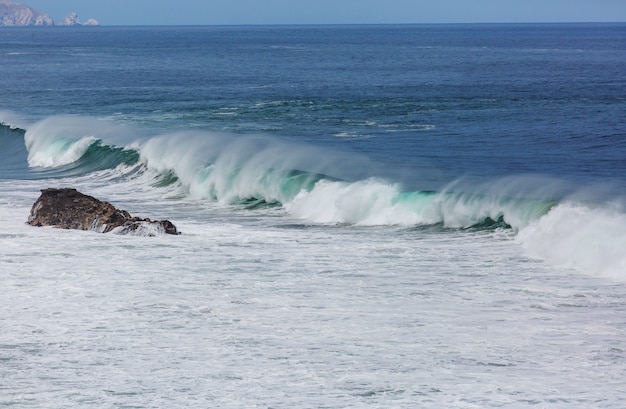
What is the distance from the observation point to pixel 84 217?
18.7 m

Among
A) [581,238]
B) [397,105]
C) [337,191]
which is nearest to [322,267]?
[581,238]

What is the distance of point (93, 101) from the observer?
161 ft

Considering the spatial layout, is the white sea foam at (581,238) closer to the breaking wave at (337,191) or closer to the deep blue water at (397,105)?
the breaking wave at (337,191)

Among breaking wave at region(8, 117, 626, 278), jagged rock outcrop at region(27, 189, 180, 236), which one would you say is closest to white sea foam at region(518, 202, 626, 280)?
breaking wave at region(8, 117, 626, 278)

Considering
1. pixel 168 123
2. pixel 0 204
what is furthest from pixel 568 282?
pixel 168 123

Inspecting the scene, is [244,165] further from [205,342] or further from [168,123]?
[205,342]

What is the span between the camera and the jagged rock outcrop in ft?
59.6

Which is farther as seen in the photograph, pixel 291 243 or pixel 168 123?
pixel 168 123

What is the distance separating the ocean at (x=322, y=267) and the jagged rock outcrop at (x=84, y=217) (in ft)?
1.02

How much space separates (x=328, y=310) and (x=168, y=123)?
87.0 ft

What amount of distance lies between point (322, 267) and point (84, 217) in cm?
529

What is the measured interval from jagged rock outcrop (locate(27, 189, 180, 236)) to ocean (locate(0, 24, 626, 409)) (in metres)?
0.31

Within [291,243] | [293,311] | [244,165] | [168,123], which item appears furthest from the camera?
[168,123]

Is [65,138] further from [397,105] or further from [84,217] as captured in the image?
[84,217]
